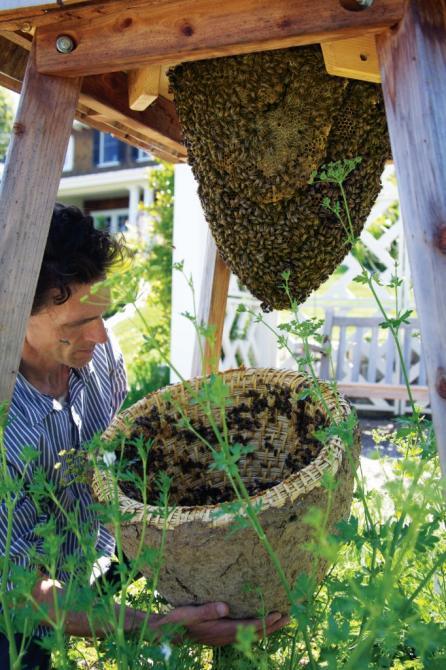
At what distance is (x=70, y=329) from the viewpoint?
2.07m

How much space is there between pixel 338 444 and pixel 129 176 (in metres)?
14.8

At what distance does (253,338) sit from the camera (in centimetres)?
639

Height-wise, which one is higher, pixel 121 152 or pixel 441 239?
pixel 121 152

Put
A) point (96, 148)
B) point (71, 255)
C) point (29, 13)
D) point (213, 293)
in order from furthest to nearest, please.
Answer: point (96, 148)
point (213, 293)
point (71, 255)
point (29, 13)

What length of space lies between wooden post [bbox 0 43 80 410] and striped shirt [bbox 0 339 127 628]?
299 mm

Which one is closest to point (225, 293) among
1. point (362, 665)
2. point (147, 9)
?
point (147, 9)

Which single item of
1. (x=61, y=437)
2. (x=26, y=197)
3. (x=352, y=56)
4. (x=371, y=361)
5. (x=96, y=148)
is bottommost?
(x=61, y=437)

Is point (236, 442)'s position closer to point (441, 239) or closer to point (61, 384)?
point (61, 384)

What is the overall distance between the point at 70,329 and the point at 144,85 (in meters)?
0.67

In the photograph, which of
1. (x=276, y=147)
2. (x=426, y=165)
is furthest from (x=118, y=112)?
(x=426, y=165)

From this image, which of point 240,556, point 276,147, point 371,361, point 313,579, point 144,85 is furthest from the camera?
point 371,361

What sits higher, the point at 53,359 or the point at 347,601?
the point at 53,359

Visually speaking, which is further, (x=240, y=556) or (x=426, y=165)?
(x=240, y=556)

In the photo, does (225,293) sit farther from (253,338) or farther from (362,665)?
(253,338)
